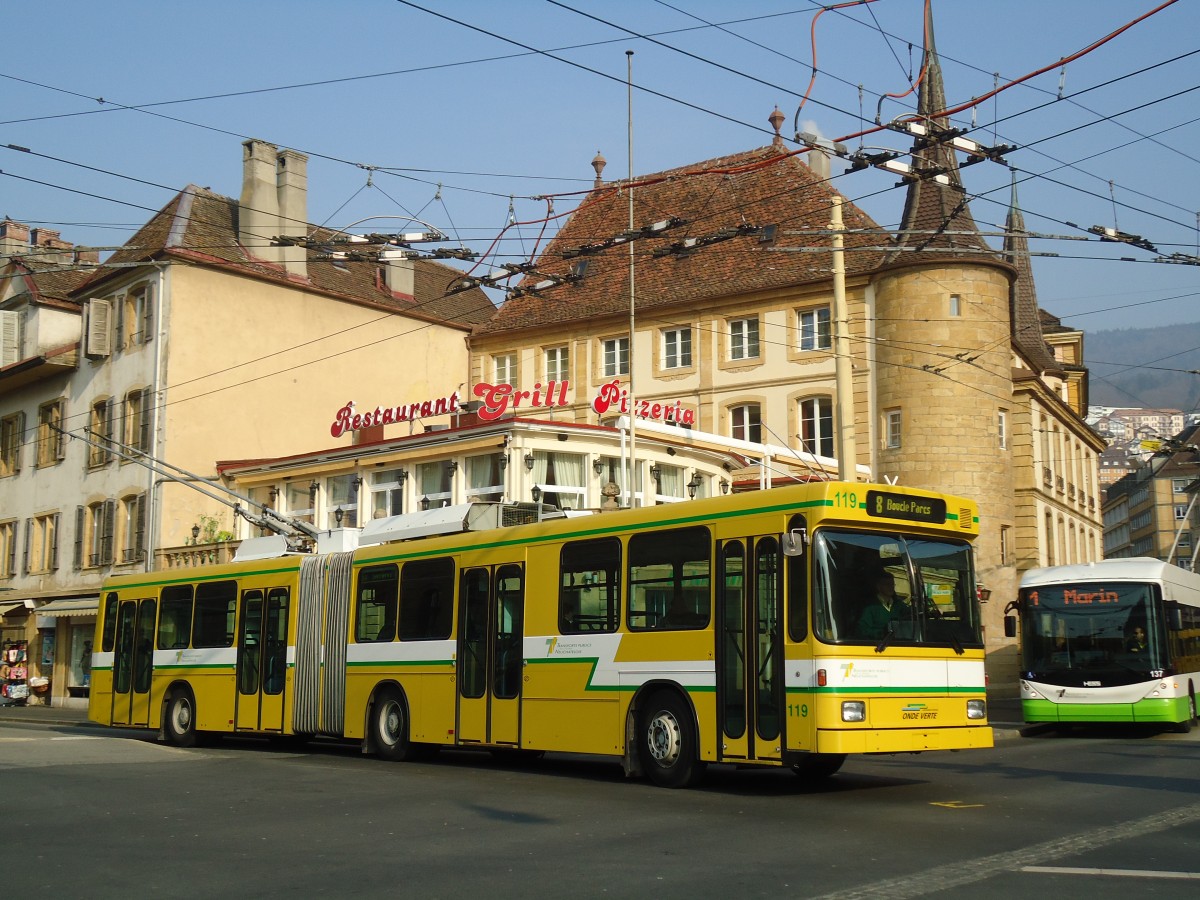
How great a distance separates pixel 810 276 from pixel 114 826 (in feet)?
119

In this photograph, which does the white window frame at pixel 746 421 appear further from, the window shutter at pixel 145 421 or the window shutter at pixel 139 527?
the window shutter at pixel 139 527

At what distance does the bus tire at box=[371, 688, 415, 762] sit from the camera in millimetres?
17750

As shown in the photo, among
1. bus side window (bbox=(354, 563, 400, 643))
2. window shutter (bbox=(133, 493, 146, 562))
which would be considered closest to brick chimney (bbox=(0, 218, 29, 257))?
window shutter (bbox=(133, 493, 146, 562))

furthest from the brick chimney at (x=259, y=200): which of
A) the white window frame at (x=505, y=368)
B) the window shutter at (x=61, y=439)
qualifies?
the white window frame at (x=505, y=368)

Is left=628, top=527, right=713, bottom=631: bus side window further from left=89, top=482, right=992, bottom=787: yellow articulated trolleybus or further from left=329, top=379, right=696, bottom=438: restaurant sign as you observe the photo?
left=329, top=379, right=696, bottom=438: restaurant sign

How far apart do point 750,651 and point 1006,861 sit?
444 centimetres

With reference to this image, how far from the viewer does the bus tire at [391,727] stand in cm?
1775

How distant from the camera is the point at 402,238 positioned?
65.9 ft

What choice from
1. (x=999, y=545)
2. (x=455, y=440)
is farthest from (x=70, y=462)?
(x=999, y=545)

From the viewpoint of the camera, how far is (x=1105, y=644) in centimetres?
2392

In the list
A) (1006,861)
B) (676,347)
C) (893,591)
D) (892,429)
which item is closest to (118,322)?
(676,347)

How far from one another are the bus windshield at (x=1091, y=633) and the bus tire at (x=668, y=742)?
1236 centimetres

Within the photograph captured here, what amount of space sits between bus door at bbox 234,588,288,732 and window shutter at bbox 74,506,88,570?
2698cm

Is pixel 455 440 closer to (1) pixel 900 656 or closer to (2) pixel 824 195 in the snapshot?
(2) pixel 824 195
